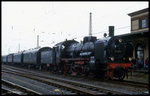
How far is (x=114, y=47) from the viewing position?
14.8 m

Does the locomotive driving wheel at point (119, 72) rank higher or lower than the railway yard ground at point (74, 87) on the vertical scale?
higher

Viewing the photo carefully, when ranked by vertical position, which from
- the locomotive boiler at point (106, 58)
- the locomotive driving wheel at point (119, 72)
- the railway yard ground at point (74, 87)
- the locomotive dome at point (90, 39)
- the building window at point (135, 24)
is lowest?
the railway yard ground at point (74, 87)

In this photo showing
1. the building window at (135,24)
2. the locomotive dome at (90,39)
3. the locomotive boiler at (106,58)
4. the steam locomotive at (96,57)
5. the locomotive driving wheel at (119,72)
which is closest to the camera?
the locomotive driving wheel at (119,72)

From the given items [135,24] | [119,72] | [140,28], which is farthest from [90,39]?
[135,24]

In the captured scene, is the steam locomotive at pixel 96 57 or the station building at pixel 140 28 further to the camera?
the station building at pixel 140 28

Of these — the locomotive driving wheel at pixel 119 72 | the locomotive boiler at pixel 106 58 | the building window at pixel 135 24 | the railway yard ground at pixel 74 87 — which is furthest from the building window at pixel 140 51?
the locomotive driving wheel at pixel 119 72

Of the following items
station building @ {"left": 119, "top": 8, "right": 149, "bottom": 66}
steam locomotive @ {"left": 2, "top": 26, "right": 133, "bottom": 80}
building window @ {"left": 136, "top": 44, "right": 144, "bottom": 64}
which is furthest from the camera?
building window @ {"left": 136, "top": 44, "right": 144, "bottom": 64}

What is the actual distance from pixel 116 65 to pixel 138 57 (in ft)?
37.2

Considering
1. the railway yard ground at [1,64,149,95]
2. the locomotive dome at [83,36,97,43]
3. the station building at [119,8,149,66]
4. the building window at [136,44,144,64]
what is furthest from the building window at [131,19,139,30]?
the locomotive dome at [83,36,97,43]

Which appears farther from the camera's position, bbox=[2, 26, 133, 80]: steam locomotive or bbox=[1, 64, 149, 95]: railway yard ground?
bbox=[2, 26, 133, 80]: steam locomotive

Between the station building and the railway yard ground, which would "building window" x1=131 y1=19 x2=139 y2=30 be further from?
the railway yard ground

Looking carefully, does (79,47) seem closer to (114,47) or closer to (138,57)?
(114,47)

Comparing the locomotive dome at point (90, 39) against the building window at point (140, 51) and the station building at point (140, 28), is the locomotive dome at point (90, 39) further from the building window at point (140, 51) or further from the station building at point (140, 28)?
the building window at point (140, 51)

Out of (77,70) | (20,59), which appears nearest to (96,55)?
(77,70)
